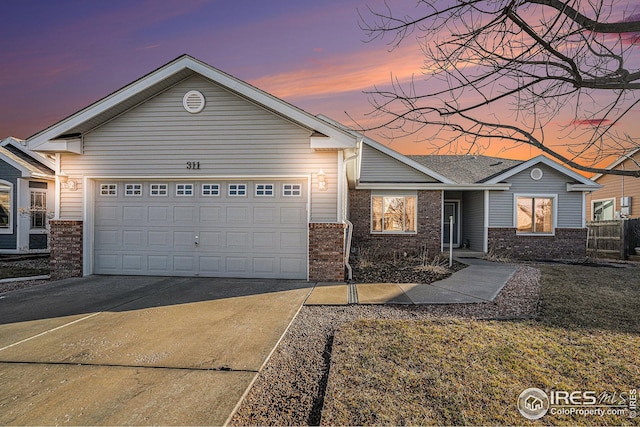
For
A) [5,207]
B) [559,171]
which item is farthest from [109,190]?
[559,171]

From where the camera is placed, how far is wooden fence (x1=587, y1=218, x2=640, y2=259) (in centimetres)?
1366

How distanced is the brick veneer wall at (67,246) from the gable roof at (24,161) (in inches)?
226

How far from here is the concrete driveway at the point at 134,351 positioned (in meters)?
2.65

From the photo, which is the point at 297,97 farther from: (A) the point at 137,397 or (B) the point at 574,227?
(B) the point at 574,227

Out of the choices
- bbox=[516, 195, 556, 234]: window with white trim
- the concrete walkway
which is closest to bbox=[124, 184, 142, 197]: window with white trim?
the concrete walkway

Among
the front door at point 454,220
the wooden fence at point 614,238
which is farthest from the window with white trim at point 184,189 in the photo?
the wooden fence at point 614,238

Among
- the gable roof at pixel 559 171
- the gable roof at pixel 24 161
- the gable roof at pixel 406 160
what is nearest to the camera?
the gable roof at pixel 24 161

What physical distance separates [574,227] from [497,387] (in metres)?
14.2

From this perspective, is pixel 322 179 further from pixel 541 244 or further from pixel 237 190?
pixel 541 244

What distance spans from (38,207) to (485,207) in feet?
61.9

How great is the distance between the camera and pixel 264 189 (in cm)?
807

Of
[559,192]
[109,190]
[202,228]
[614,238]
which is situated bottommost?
[614,238]

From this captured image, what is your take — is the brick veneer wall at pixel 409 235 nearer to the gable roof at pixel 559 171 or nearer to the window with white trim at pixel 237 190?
the gable roof at pixel 559 171

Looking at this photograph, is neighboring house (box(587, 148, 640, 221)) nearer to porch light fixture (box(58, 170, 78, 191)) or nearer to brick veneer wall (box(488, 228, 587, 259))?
brick veneer wall (box(488, 228, 587, 259))
